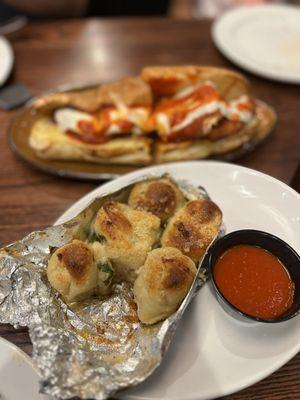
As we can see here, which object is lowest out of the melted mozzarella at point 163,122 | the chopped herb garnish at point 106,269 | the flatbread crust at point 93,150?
the flatbread crust at point 93,150

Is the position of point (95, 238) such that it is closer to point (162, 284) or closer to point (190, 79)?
point (162, 284)

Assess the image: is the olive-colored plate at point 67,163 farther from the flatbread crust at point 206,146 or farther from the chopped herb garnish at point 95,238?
the chopped herb garnish at point 95,238

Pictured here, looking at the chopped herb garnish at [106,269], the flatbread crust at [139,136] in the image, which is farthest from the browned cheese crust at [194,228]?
the flatbread crust at [139,136]

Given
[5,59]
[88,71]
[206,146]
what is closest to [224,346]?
[206,146]

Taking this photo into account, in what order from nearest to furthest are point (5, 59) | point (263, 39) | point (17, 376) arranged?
point (17, 376) → point (5, 59) → point (263, 39)

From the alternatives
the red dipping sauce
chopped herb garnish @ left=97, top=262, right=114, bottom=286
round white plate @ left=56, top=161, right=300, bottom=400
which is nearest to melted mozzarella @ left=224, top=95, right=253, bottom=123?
round white plate @ left=56, top=161, right=300, bottom=400

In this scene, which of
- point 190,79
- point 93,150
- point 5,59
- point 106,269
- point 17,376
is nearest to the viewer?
point 17,376
